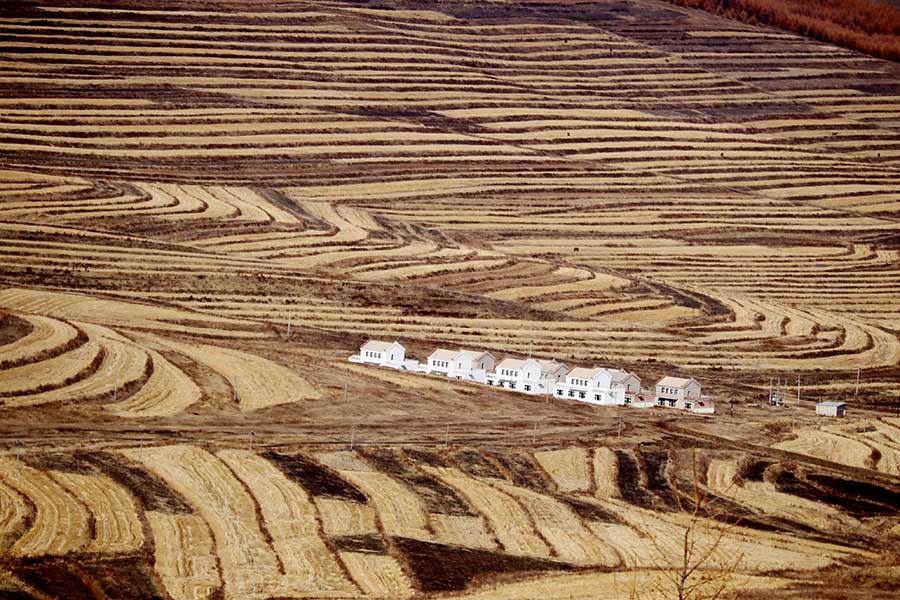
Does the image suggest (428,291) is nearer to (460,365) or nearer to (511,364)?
(460,365)

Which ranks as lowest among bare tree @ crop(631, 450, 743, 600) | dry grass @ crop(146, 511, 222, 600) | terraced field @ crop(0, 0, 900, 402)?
bare tree @ crop(631, 450, 743, 600)

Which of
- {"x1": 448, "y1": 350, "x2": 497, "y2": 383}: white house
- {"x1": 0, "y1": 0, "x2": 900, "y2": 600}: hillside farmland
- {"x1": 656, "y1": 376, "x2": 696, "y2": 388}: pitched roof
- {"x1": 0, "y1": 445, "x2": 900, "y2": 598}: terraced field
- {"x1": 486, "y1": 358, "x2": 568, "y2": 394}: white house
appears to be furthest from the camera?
{"x1": 448, "y1": 350, "x2": 497, "y2": 383}: white house

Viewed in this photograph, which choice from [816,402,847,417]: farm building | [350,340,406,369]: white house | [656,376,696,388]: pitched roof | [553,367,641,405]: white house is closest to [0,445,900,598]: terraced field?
[553,367,641,405]: white house

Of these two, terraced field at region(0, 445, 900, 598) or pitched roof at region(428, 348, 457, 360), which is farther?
pitched roof at region(428, 348, 457, 360)

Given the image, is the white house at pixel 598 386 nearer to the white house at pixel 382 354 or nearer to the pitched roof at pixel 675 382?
the pitched roof at pixel 675 382

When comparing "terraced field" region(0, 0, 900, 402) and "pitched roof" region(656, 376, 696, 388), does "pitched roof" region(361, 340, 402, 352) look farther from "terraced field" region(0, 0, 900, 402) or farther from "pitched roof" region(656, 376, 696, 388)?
"pitched roof" region(656, 376, 696, 388)

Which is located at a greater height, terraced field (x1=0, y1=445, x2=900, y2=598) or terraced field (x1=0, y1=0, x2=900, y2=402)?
terraced field (x1=0, y1=0, x2=900, y2=402)

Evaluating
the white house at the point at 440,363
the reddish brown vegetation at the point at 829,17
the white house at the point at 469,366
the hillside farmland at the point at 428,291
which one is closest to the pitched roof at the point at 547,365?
the white house at the point at 469,366
